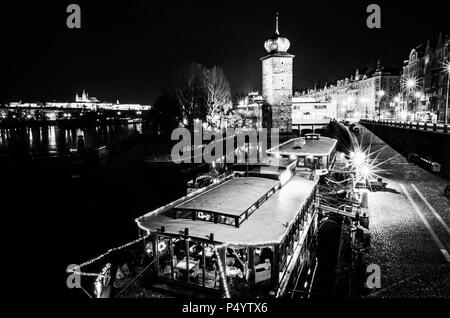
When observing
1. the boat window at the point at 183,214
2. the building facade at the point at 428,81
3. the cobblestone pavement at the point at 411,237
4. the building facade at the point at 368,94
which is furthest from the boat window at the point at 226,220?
the building facade at the point at 368,94

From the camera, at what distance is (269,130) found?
5984cm

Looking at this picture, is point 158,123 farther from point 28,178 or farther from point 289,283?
point 289,283

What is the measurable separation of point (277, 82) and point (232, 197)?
49429 mm

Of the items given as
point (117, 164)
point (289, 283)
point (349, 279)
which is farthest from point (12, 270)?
point (117, 164)

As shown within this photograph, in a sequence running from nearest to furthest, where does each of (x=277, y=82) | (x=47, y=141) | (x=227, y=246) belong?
(x=227, y=246)
(x=277, y=82)
(x=47, y=141)

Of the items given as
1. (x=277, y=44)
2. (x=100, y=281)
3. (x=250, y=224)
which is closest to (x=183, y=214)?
(x=250, y=224)

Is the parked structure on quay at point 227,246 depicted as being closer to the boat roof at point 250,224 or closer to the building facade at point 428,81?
the boat roof at point 250,224

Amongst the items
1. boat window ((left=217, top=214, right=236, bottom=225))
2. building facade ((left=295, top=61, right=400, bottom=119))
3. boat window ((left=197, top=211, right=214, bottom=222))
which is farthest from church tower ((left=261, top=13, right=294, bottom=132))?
boat window ((left=217, top=214, right=236, bottom=225))

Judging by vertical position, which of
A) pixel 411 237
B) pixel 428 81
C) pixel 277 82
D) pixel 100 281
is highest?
pixel 428 81

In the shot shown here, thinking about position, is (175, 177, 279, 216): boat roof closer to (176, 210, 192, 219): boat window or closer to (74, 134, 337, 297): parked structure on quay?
(74, 134, 337, 297): parked structure on quay

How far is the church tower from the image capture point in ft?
A: 186

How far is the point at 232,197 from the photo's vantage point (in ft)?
36.8

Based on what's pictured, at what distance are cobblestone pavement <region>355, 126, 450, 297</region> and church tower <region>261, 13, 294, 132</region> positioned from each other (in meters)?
33.5

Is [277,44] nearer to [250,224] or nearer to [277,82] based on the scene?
[277,82]
